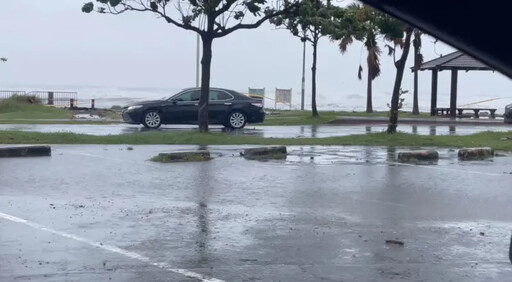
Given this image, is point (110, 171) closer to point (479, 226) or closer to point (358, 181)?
point (358, 181)

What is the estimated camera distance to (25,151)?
54.5 feet

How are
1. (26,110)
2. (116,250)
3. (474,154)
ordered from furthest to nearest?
(26,110)
(474,154)
(116,250)

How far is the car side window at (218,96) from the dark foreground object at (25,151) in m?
12.2

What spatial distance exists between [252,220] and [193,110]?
18.5m

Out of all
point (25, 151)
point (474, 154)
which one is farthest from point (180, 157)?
point (474, 154)

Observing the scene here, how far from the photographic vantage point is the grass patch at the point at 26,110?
119 ft

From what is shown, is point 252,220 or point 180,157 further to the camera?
point 180,157

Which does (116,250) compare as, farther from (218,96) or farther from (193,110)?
(218,96)

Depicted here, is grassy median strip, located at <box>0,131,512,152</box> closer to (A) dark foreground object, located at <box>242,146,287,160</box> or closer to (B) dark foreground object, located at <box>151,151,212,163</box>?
(A) dark foreground object, located at <box>242,146,287,160</box>

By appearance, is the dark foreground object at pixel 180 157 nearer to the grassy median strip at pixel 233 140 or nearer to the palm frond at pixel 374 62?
the grassy median strip at pixel 233 140

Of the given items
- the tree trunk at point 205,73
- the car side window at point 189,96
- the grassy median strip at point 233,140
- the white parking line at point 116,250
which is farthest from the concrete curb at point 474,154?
the car side window at point 189,96

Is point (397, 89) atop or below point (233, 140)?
atop

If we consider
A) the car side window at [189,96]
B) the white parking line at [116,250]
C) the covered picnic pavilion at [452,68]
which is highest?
the covered picnic pavilion at [452,68]

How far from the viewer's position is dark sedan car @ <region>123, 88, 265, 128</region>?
28.2 meters
